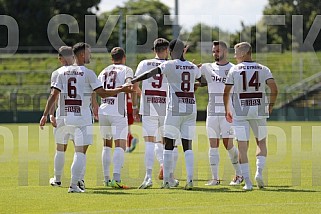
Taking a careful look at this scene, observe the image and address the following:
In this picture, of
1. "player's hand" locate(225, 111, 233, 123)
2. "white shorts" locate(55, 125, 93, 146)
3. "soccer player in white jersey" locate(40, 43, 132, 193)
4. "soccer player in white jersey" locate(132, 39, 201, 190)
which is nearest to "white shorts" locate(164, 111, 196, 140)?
"soccer player in white jersey" locate(132, 39, 201, 190)

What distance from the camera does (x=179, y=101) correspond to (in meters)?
14.1

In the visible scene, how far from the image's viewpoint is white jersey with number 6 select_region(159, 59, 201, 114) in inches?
552

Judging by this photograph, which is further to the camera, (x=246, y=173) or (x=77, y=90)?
(x=246, y=173)

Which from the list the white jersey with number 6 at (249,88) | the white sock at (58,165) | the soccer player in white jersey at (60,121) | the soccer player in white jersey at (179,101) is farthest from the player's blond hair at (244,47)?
the white sock at (58,165)

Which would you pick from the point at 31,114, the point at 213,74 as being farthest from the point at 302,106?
the point at 213,74

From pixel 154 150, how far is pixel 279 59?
37587 millimetres

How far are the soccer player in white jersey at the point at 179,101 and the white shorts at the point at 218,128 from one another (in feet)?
3.81

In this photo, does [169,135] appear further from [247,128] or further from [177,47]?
[177,47]

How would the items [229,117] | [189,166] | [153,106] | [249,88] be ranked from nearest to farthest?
[189,166] < [249,88] < [229,117] < [153,106]

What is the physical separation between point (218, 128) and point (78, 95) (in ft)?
9.90

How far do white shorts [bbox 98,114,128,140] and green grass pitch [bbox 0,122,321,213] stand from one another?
3.09 ft

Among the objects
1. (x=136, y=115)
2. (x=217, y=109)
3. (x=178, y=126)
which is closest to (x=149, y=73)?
(x=178, y=126)

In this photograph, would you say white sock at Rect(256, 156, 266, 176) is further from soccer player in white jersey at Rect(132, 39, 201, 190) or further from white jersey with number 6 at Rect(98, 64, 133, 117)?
white jersey with number 6 at Rect(98, 64, 133, 117)

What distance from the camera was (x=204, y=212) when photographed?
11.3 metres
